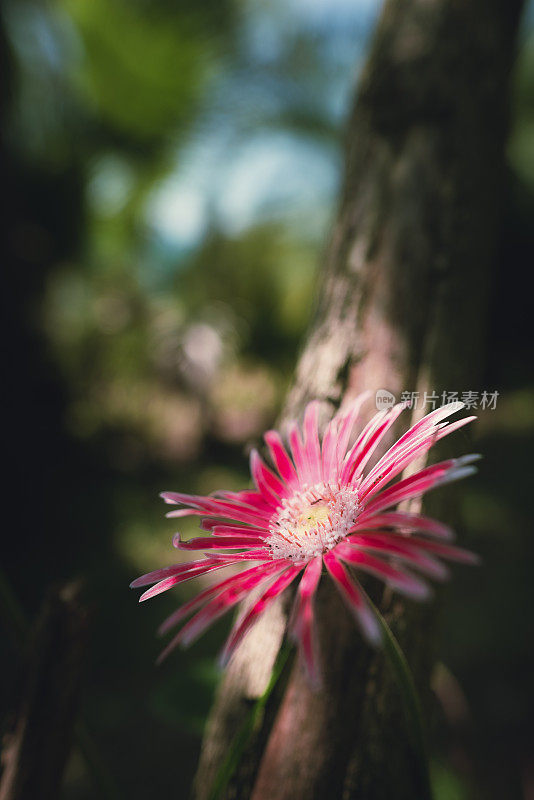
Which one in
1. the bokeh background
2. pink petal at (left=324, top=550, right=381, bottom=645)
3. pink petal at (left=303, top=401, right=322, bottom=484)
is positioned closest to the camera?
pink petal at (left=324, top=550, right=381, bottom=645)

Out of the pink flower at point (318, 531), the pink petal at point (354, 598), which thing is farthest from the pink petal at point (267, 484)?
the pink petal at point (354, 598)

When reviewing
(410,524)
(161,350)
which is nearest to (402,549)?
(410,524)

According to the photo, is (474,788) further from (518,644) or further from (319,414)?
(319,414)

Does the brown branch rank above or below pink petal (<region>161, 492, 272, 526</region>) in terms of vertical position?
below

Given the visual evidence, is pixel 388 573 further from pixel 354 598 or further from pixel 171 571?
pixel 171 571

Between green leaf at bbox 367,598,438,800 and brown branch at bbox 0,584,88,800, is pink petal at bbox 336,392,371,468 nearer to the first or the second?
green leaf at bbox 367,598,438,800

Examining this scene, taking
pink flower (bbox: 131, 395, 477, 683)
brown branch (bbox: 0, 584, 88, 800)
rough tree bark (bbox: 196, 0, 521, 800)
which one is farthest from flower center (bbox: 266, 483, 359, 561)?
brown branch (bbox: 0, 584, 88, 800)
